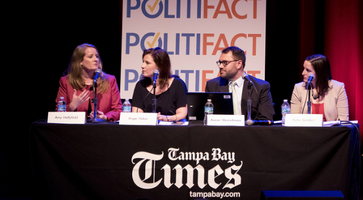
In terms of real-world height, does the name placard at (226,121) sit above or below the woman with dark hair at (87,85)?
below

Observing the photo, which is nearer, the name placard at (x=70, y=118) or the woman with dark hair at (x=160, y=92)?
the name placard at (x=70, y=118)

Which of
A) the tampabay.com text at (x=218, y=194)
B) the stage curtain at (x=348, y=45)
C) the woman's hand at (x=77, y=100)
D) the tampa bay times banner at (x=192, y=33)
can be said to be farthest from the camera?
the tampa bay times banner at (x=192, y=33)

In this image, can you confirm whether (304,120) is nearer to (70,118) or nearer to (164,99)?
(164,99)

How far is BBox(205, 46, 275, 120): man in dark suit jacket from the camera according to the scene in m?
2.97

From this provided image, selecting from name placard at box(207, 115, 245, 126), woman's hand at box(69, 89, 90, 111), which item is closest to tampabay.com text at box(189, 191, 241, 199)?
name placard at box(207, 115, 245, 126)

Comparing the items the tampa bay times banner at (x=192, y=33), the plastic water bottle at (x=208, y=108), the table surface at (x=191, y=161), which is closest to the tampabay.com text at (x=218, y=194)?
the table surface at (x=191, y=161)

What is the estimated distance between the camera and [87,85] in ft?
10.0

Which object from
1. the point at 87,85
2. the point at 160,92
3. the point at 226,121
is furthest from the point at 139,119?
the point at 87,85

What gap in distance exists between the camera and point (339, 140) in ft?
6.75

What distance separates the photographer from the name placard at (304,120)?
212cm

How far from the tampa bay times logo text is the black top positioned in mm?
905

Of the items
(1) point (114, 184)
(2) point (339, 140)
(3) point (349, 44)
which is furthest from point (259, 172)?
(3) point (349, 44)

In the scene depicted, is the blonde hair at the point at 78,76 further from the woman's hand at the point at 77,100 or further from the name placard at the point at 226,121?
the name placard at the point at 226,121

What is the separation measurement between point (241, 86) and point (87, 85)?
160 cm
